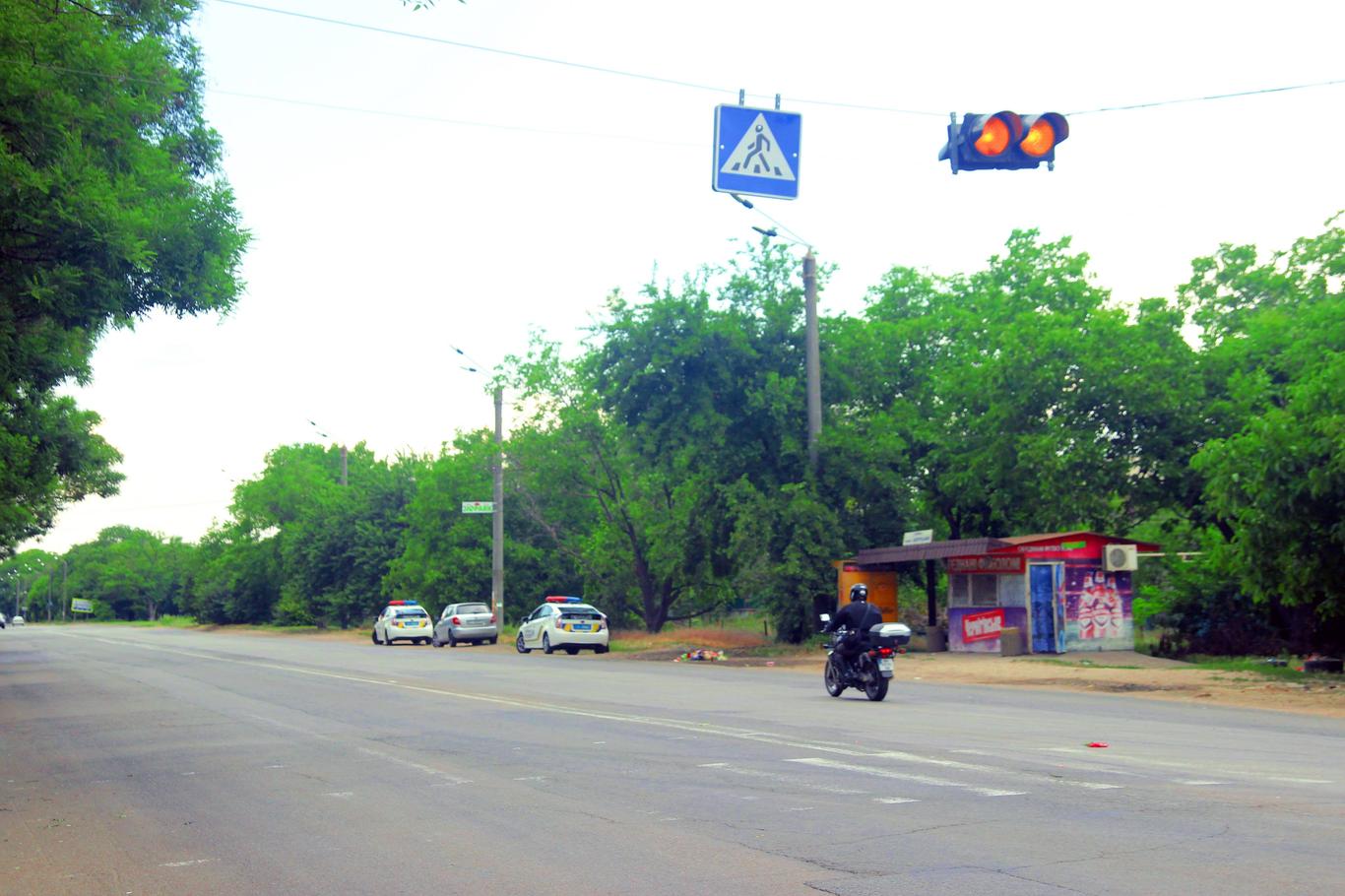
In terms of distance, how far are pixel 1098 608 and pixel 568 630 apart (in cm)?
1529

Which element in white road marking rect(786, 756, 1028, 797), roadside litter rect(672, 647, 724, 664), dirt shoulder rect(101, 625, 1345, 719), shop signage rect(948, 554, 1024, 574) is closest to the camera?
white road marking rect(786, 756, 1028, 797)

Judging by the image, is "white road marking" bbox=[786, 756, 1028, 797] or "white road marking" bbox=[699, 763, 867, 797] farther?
"white road marking" bbox=[699, 763, 867, 797]

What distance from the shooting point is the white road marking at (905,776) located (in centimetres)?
945

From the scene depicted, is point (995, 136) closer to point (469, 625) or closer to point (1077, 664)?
point (1077, 664)

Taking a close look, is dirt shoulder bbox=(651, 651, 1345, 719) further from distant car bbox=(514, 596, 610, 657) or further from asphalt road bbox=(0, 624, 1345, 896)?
distant car bbox=(514, 596, 610, 657)

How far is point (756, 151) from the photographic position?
595 inches

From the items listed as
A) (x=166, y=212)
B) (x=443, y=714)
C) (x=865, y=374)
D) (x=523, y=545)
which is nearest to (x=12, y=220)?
(x=166, y=212)

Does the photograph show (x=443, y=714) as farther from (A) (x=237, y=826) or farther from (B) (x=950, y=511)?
(B) (x=950, y=511)

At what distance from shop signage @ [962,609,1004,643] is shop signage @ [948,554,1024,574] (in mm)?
1023

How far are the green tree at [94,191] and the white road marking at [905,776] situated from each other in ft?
30.2

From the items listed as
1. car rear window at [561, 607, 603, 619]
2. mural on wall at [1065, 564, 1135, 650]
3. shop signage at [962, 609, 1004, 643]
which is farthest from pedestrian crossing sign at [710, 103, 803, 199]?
car rear window at [561, 607, 603, 619]

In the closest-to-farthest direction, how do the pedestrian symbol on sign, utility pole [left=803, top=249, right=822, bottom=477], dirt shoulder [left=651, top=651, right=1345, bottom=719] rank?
the pedestrian symbol on sign
dirt shoulder [left=651, top=651, right=1345, bottom=719]
utility pole [left=803, top=249, right=822, bottom=477]

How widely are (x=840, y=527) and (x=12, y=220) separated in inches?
960

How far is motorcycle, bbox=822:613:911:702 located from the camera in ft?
59.8
